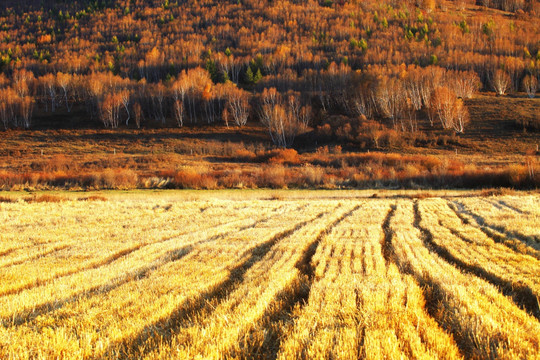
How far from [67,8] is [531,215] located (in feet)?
767

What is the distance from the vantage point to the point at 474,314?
5.55m

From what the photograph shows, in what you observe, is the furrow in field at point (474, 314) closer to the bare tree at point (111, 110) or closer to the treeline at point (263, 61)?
the treeline at point (263, 61)

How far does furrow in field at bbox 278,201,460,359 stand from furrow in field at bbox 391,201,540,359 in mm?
274

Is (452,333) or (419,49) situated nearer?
(452,333)

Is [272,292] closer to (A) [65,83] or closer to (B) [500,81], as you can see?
(B) [500,81]

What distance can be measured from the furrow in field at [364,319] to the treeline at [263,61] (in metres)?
65.9

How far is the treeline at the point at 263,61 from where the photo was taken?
8344 centimetres

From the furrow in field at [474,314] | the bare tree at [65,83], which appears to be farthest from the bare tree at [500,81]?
the bare tree at [65,83]

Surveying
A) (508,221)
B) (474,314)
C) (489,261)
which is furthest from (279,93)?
(474,314)

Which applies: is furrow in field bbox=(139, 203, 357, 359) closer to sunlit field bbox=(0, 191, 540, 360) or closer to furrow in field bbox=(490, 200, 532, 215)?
sunlit field bbox=(0, 191, 540, 360)

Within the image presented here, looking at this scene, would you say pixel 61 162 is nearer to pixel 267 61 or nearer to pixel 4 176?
pixel 4 176

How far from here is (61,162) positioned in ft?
167

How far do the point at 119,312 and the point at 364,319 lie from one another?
386 centimetres

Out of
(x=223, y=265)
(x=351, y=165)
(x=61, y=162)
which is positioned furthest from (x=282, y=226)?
(x=61, y=162)
